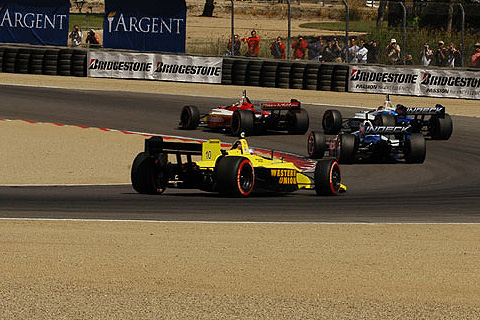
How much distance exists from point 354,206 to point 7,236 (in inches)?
213

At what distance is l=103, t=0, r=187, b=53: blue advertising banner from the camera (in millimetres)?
37500

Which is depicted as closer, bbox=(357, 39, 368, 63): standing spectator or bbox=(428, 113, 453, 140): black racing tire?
bbox=(428, 113, 453, 140): black racing tire

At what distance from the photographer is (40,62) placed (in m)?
37.0

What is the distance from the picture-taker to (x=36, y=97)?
3156 centimetres

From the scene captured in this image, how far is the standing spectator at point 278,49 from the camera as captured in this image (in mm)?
35938

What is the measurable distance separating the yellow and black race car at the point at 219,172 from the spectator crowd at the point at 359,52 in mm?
18674

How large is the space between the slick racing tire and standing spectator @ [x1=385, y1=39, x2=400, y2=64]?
1983 cm

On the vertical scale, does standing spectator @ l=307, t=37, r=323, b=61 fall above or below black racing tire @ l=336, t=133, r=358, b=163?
above

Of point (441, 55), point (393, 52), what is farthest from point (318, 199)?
point (441, 55)

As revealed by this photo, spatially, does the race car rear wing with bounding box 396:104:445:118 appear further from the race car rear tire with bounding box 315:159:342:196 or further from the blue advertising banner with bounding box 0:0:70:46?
the blue advertising banner with bounding box 0:0:70:46

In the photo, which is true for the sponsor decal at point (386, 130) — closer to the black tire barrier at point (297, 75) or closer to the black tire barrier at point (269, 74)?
the black tire barrier at point (297, 75)

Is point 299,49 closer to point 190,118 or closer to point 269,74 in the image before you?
point 269,74

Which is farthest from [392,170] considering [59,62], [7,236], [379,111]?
[59,62]

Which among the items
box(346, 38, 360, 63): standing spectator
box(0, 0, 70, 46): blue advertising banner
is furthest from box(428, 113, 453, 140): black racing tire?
box(0, 0, 70, 46): blue advertising banner
